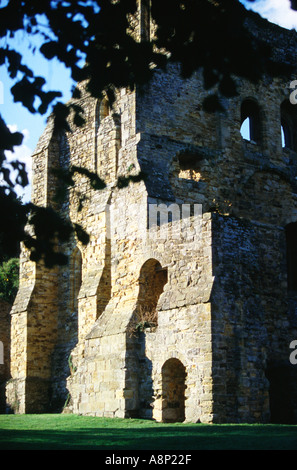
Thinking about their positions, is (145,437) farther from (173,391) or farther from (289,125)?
(289,125)

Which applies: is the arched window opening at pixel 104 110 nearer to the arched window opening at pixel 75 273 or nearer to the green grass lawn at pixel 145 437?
the arched window opening at pixel 75 273

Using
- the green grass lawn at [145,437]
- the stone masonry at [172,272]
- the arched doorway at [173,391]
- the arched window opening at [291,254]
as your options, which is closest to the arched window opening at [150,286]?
the stone masonry at [172,272]

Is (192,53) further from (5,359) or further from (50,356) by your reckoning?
(5,359)

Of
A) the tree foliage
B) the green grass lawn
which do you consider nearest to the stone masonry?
the green grass lawn

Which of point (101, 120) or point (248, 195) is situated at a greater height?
point (101, 120)

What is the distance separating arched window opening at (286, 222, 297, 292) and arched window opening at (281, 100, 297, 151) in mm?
3689

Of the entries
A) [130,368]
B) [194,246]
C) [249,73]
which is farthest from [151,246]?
[249,73]

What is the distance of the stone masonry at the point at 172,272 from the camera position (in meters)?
14.8

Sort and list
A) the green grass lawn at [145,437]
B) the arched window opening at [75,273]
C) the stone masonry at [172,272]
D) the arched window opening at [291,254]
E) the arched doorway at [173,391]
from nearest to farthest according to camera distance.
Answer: the green grass lawn at [145,437] → the stone masonry at [172,272] → the arched doorway at [173,391] → the arched window opening at [291,254] → the arched window opening at [75,273]

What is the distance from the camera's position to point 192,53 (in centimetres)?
732

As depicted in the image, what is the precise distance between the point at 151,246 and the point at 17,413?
24.9 ft

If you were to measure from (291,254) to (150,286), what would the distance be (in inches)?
216

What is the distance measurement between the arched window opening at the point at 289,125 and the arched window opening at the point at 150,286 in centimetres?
863
